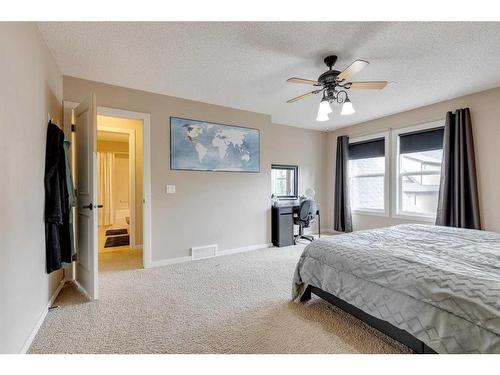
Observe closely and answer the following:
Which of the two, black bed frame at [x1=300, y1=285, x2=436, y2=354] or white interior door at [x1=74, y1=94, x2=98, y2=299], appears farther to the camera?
white interior door at [x1=74, y1=94, x2=98, y2=299]

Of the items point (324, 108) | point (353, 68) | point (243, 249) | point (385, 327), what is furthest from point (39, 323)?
point (353, 68)

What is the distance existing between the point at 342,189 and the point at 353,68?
3.54 meters

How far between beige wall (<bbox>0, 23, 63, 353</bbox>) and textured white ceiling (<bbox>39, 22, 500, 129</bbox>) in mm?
473

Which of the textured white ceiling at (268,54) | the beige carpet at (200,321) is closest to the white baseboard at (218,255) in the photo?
the beige carpet at (200,321)

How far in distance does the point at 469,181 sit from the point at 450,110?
1.09m

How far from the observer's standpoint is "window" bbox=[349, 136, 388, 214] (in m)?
4.64

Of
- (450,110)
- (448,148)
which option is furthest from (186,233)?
(450,110)

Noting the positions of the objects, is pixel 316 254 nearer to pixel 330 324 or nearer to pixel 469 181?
pixel 330 324

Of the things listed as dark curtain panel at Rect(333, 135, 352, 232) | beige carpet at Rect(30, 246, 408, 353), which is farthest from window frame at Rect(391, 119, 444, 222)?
beige carpet at Rect(30, 246, 408, 353)

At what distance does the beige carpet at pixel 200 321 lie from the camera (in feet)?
5.33

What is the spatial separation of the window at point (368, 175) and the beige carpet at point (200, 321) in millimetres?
2904

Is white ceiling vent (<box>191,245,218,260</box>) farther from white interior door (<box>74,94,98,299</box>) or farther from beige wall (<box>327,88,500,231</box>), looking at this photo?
beige wall (<box>327,88,500,231</box>)

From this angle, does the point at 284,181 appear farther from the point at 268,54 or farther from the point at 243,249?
the point at 268,54

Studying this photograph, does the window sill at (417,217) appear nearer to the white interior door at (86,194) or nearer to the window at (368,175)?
the window at (368,175)
